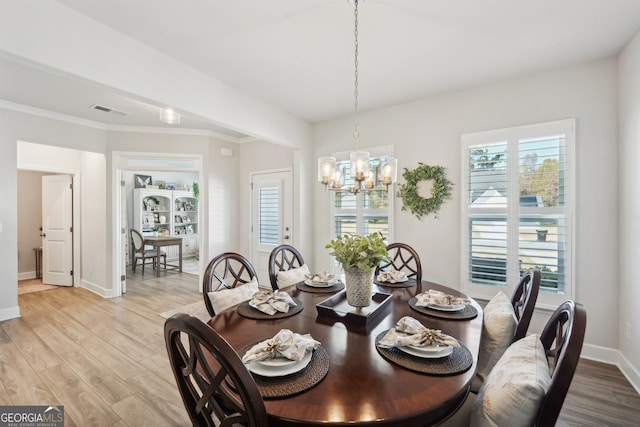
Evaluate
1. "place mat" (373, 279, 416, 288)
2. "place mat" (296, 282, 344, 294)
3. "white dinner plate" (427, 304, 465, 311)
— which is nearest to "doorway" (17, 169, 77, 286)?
"place mat" (296, 282, 344, 294)

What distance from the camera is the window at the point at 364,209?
148 inches

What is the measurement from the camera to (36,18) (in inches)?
71.5

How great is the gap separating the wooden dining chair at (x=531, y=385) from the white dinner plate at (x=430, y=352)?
0.58 ft

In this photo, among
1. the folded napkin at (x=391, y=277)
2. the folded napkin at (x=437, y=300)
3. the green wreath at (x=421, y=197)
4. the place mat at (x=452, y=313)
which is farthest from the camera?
the green wreath at (x=421, y=197)

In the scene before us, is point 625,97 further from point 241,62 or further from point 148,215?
point 148,215

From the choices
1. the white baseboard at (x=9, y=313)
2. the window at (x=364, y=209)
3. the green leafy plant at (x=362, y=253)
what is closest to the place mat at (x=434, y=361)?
the green leafy plant at (x=362, y=253)

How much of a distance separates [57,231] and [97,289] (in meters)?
1.44

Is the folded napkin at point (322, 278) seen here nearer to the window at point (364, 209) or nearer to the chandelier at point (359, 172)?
the chandelier at point (359, 172)

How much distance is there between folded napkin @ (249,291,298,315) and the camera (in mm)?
1732

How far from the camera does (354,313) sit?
1.65m

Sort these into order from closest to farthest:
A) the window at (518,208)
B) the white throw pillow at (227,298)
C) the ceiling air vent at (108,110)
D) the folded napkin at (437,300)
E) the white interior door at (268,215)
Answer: the folded napkin at (437,300), the white throw pillow at (227,298), the window at (518,208), the ceiling air vent at (108,110), the white interior door at (268,215)

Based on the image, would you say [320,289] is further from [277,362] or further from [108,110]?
[108,110]

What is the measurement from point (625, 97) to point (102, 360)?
→ 5176 millimetres

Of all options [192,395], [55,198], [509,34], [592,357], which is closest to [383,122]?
[509,34]
